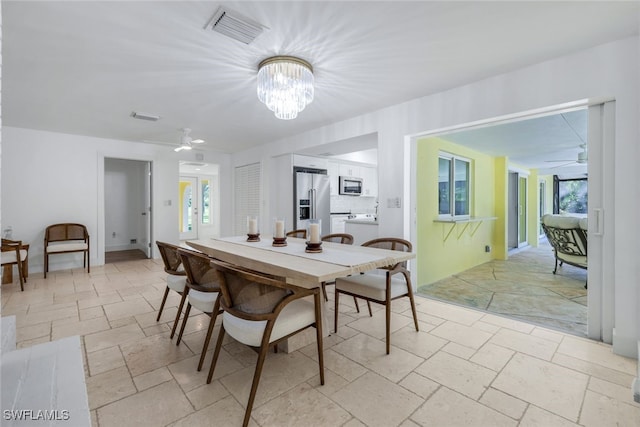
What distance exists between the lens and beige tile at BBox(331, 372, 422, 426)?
1.54 metres

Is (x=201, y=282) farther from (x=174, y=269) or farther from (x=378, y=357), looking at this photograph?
(x=378, y=357)

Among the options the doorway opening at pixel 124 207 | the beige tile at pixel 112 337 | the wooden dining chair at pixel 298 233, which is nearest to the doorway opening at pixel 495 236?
the wooden dining chair at pixel 298 233

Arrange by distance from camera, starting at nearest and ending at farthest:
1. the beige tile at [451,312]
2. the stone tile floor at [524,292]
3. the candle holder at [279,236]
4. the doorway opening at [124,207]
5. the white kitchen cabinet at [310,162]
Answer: the candle holder at [279,236], the beige tile at [451,312], the stone tile floor at [524,292], the white kitchen cabinet at [310,162], the doorway opening at [124,207]

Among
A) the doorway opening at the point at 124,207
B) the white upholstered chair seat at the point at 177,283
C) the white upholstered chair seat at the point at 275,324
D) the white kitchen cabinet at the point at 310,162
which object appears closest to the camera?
the white upholstered chair seat at the point at 275,324

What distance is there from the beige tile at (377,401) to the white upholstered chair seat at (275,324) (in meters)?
0.46

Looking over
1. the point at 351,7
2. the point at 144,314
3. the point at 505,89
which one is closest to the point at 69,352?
the point at 144,314

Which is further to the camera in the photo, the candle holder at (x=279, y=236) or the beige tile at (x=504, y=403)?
the candle holder at (x=279, y=236)

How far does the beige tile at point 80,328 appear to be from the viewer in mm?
2473

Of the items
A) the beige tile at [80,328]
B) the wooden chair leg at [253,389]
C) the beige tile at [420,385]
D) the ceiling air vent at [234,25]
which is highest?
the ceiling air vent at [234,25]

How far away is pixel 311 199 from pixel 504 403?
4.20 meters

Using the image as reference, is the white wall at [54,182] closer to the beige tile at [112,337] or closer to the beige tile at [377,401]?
the beige tile at [112,337]

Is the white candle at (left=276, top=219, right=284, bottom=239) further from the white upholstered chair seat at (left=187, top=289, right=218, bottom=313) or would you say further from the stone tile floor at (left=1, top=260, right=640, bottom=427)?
the stone tile floor at (left=1, top=260, right=640, bottom=427)

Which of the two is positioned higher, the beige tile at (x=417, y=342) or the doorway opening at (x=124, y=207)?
the doorway opening at (x=124, y=207)

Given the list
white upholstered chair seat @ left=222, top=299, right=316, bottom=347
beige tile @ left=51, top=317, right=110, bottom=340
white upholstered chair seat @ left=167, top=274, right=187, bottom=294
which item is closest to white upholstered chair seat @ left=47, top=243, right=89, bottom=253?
beige tile @ left=51, top=317, right=110, bottom=340
